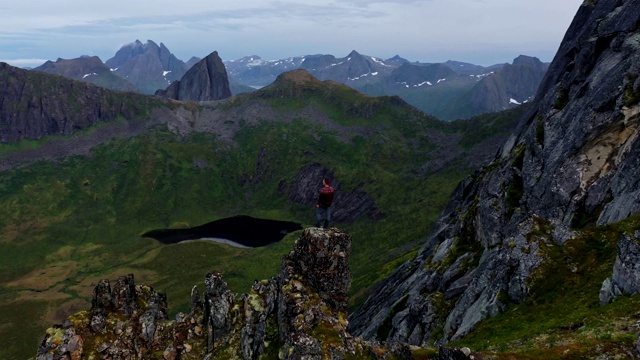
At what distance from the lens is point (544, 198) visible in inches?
2400

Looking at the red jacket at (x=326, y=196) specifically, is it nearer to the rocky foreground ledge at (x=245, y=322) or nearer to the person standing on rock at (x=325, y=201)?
the person standing on rock at (x=325, y=201)

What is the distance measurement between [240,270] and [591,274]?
171 meters

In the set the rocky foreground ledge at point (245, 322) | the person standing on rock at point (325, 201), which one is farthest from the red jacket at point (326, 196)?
the rocky foreground ledge at point (245, 322)

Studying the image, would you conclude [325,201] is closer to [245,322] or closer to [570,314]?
[245,322]

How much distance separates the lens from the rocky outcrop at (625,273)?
27.8 metres

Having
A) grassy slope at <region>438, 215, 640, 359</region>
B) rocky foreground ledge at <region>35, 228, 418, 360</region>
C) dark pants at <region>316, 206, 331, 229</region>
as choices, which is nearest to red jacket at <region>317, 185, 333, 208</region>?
dark pants at <region>316, 206, 331, 229</region>

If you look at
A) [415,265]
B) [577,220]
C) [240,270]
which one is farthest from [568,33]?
[240,270]

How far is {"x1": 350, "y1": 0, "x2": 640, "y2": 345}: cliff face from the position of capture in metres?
43.2

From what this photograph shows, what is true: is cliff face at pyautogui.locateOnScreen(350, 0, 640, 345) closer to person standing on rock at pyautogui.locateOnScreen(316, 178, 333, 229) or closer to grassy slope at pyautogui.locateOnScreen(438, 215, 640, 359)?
grassy slope at pyautogui.locateOnScreen(438, 215, 640, 359)

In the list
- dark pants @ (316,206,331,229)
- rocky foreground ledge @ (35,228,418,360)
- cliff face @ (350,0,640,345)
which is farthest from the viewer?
cliff face @ (350,0,640,345)

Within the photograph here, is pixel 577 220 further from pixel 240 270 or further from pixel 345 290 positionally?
pixel 240 270

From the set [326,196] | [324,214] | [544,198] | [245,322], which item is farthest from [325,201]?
[544,198]

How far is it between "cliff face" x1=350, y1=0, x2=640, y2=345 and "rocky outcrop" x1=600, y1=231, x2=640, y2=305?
0.20 m

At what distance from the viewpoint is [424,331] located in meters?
58.4
